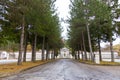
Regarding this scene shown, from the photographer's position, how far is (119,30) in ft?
131

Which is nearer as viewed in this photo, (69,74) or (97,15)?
(69,74)

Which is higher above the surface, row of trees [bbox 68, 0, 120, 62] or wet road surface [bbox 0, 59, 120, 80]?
row of trees [bbox 68, 0, 120, 62]

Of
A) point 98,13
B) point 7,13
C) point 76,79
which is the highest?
point 98,13

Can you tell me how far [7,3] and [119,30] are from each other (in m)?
23.8

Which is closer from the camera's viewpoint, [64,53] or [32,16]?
[32,16]

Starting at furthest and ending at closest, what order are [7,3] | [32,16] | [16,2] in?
[32,16] < [16,2] < [7,3]

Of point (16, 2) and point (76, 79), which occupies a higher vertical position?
point (16, 2)

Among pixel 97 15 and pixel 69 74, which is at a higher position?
pixel 97 15

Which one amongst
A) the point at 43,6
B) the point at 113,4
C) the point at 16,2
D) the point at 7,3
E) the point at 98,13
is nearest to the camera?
the point at 7,3

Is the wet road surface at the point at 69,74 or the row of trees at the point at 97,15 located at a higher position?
the row of trees at the point at 97,15

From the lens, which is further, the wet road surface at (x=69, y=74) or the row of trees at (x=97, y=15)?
the row of trees at (x=97, y=15)

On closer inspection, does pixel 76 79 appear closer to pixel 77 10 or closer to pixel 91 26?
pixel 77 10

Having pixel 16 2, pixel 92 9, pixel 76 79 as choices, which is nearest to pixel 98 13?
pixel 92 9

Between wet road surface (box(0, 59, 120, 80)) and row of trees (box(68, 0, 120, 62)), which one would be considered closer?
wet road surface (box(0, 59, 120, 80))
